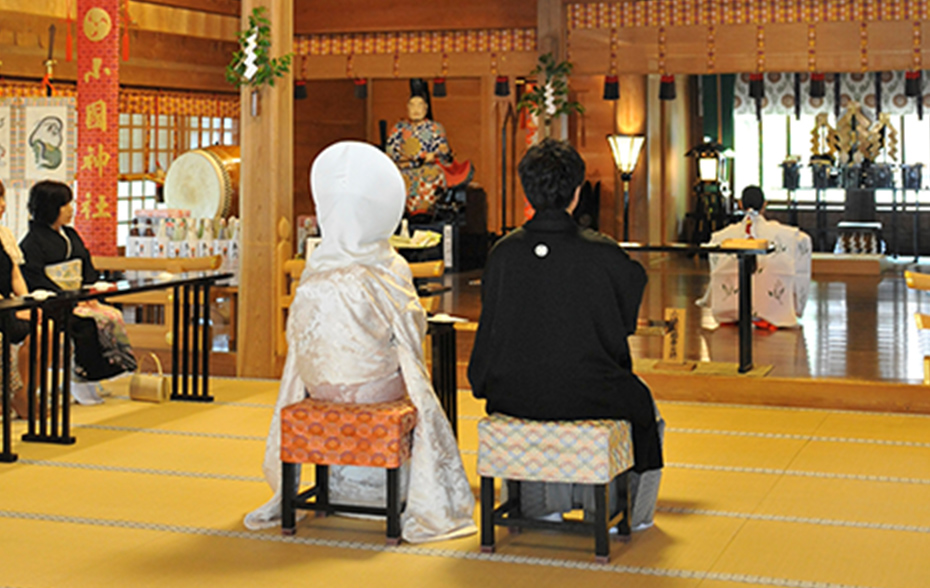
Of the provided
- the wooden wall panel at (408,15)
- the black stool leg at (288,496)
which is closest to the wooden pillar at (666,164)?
the wooden wall panel at (408,15)

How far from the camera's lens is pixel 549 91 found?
29.7ft

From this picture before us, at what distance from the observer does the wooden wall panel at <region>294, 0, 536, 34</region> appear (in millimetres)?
9570

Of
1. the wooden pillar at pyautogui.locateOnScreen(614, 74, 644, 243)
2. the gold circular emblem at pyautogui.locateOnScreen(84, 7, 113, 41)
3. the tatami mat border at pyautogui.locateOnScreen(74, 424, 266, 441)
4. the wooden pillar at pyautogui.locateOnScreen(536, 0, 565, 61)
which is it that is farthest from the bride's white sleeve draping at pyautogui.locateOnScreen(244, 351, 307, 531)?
the wooden pillar at pyautogui.locateOnScreen(614, 74, 644, 243)

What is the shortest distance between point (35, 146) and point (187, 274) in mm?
2395

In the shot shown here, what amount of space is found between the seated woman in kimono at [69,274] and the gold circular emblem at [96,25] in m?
2.15

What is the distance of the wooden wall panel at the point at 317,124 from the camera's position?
44.0ft

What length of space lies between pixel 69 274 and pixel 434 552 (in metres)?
3.02

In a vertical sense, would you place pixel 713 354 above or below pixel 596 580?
above

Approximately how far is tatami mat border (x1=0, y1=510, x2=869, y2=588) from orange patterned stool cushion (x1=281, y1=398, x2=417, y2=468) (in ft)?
0.80

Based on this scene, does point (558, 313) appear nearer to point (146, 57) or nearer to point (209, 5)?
point (209, 5)

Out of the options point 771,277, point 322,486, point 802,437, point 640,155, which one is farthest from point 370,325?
point 640,155

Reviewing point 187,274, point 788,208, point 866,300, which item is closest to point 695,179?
point 788,208

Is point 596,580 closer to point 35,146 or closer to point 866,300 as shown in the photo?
point 35,146

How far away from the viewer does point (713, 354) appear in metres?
6.76
